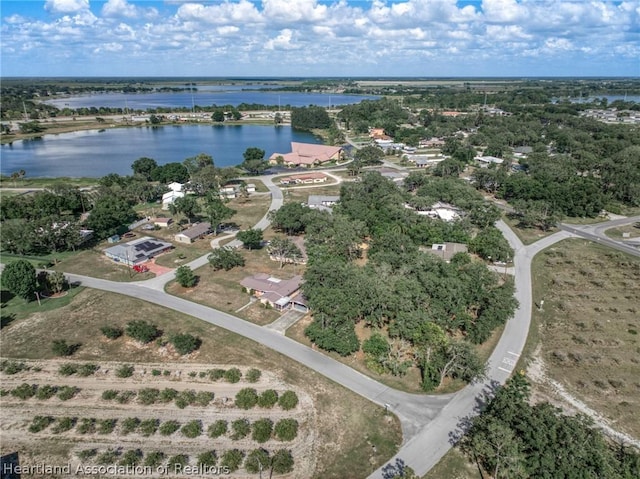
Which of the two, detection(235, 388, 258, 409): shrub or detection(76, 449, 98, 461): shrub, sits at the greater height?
detection(235, 388, 258, 409): shrub

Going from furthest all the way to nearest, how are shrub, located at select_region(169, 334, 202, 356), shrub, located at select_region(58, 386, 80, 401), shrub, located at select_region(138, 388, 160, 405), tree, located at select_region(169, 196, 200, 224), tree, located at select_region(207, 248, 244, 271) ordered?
tree, located at select_region(169, 196, 200, 224) < tree, located at select_region(207, 248, 244, 271) < shrub, located at select_region(169, 334, 202, 356) < shrub, located at select_region(58, 386, 80, 401) < shrub, located at select_region(138, 388, 160, 405)

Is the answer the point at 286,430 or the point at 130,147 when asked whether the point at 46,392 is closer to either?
the point at 286,430

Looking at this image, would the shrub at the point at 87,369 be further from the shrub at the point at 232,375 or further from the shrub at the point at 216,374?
the shrub at the point at 232,375

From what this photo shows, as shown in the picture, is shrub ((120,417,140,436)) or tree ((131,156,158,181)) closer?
shrub ((120,417,140,436))

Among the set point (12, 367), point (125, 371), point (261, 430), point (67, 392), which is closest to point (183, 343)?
point (125, 371)

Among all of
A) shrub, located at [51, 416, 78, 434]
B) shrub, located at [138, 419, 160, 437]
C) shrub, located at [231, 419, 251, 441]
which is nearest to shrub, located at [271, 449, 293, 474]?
shrub, located at [231, 419, 251, 441]

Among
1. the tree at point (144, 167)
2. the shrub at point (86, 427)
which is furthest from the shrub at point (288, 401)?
the tree at point (144, 167)

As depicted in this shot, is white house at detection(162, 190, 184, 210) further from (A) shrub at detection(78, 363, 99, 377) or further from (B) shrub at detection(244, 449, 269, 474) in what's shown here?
(B) shrub at detection(244, 449, 269, 474)
